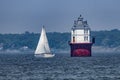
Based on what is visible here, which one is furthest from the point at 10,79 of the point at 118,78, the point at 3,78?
the point at 118,78

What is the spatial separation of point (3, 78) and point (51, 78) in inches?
276

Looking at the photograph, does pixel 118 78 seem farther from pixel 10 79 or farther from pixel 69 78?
pixel 10 79

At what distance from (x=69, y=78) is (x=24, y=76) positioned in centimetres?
799

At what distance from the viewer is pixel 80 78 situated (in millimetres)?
91688

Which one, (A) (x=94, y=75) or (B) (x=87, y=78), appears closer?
(B) (x=87, y=78)

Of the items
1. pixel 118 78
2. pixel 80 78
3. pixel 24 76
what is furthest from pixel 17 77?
pixel 118 78

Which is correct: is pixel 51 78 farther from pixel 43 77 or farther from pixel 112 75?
pixel 112 75

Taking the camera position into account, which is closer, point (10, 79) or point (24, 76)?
point (10, 79)

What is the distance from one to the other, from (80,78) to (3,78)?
1126 centimetres

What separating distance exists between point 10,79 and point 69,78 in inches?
342

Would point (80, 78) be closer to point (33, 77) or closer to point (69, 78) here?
point (69, 78)

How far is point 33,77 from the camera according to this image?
94312mm

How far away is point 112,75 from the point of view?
96938 millimetres

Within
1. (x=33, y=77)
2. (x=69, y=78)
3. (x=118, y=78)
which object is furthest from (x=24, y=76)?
(x=118, y=78)
